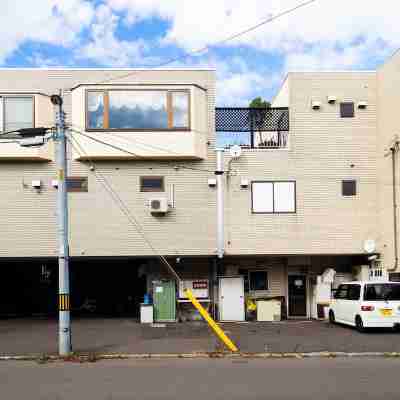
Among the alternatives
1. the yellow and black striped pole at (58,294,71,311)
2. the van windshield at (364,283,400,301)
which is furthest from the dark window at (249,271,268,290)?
the yellow and black striped pole at (58,294,71,311)

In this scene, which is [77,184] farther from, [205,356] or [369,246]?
[369,246]

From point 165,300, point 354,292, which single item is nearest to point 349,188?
point 354,292

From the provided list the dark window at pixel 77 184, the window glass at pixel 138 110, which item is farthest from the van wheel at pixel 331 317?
the dark window at pixel 77 184

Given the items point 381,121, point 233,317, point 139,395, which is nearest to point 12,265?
point 233,317

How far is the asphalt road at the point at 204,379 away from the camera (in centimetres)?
991

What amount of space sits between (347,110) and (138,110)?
7.97 metres

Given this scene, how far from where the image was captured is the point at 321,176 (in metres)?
22.9

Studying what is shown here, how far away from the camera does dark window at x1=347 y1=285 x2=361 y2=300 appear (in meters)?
Answer: 19.4

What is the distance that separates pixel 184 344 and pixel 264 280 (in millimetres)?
8743

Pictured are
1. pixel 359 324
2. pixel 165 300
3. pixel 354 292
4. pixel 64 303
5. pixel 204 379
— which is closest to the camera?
pixel 204 379

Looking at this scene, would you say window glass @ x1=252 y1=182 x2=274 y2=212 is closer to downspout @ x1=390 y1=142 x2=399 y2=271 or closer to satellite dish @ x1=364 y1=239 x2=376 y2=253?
satellite dish @ x1=364 y1=239 x2=376 y2=253

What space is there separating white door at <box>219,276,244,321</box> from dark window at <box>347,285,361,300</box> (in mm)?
4978

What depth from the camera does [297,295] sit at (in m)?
25.0

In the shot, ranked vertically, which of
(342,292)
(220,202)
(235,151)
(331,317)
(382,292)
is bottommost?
(331,317)
